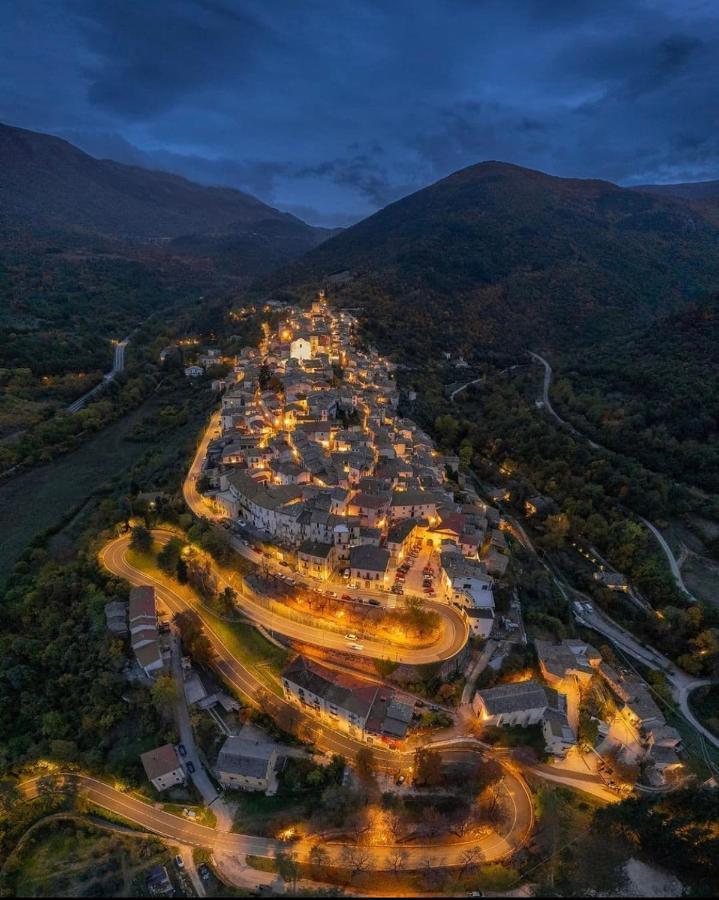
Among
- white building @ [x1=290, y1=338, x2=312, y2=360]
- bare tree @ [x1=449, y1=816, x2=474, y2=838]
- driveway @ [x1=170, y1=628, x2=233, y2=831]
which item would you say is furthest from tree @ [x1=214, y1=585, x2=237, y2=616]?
white building @ [x1=290, y1=338, x2=312, y2=360]

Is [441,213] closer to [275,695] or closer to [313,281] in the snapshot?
[313,281]

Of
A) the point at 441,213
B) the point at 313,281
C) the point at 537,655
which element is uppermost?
the point at 441,213

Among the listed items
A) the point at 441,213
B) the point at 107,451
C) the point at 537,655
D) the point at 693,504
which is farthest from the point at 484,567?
the point at 441,213

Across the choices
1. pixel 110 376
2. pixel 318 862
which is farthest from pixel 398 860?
pixel 110 376

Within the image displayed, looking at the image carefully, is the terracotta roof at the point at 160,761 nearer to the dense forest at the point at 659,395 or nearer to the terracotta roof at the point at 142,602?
the terracotta roof at the point at 142,602

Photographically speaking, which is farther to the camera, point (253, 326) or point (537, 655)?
point (253, 326)

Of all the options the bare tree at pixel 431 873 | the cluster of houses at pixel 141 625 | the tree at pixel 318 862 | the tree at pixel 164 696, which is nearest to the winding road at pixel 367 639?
the cluster of houses at pixel 141 625

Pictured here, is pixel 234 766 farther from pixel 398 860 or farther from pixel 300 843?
pixel 398 860
